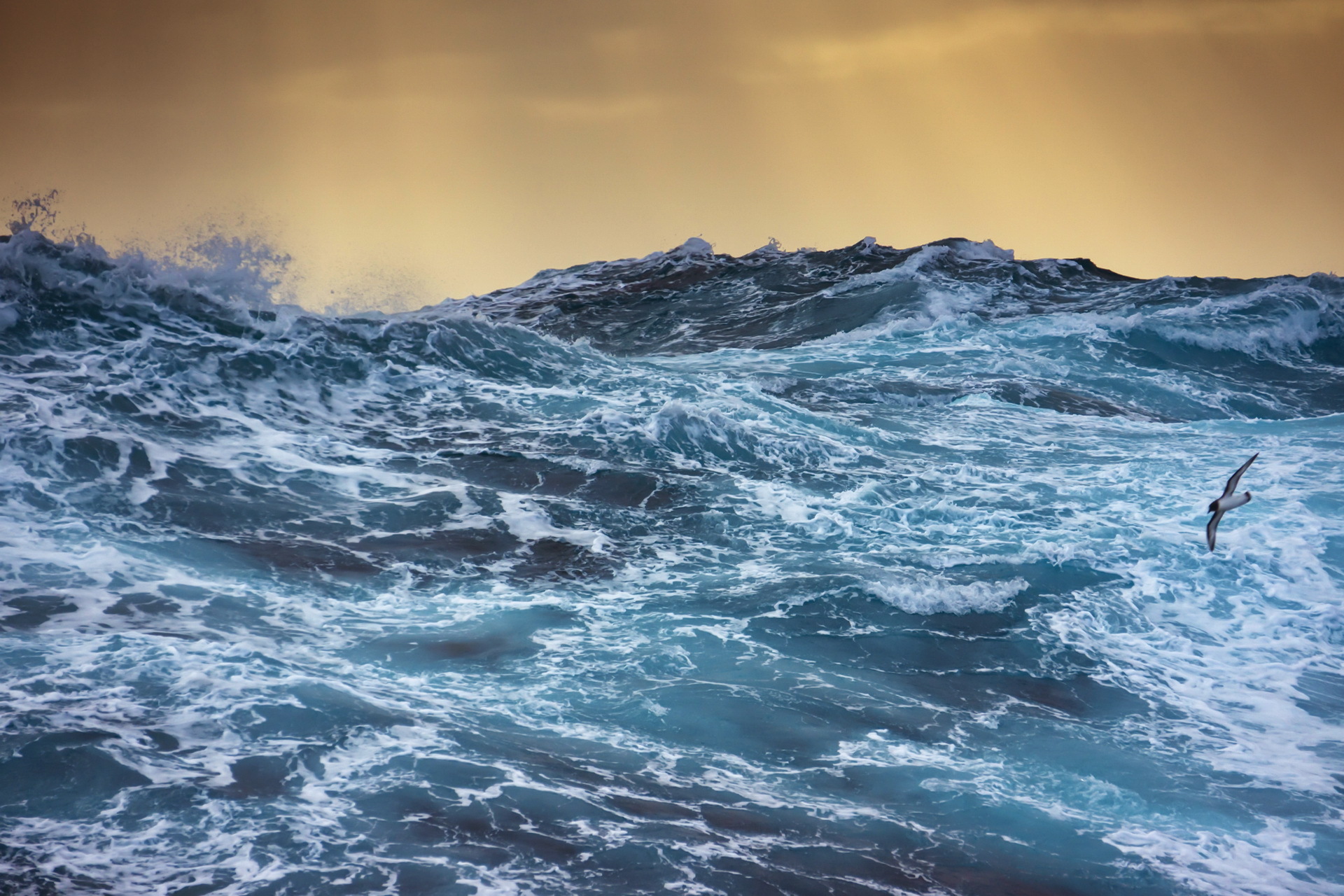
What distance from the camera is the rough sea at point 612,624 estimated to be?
629cm

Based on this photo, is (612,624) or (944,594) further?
(944,594)

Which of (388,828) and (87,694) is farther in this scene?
(87,694)

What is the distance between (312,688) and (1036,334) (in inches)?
987

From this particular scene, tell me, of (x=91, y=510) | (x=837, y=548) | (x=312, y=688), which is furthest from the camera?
(x=837, y=548)

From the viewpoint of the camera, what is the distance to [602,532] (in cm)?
1281

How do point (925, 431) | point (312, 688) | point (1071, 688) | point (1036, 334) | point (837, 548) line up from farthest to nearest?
point (1036, 334) → point (925, 431) → point (837, 548) → point (1071, 688) → point (312, 688)

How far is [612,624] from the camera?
10.1 metres

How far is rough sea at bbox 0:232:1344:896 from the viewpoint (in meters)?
6.29

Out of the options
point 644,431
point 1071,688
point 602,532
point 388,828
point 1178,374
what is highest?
point 1178,374

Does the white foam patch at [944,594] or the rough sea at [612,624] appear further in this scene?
the white foam patch at [944,594]

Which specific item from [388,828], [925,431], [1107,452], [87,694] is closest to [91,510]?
[87,694]

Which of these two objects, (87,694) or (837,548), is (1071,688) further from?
(87,694)

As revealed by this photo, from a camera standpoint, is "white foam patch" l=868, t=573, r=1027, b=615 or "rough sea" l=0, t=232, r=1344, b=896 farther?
"white foam patch" l=868, t=573, r=1027, b=615

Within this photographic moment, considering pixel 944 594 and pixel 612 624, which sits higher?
pixel 944 594
